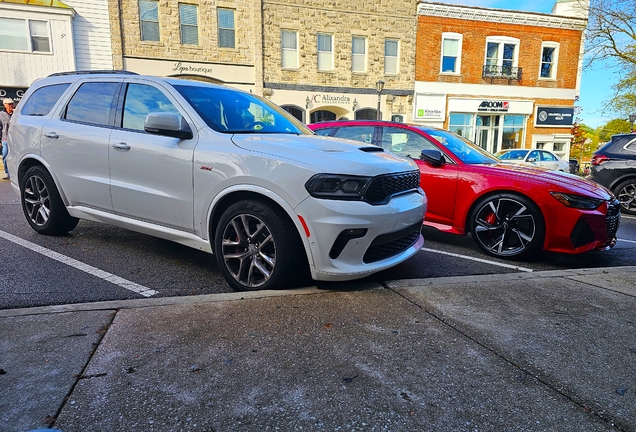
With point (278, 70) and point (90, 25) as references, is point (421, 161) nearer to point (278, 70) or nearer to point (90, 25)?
point (278, 70)

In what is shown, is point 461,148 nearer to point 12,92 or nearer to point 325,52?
point 325,52

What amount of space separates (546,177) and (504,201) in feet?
1.73

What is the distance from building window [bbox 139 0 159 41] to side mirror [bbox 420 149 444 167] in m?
16.6

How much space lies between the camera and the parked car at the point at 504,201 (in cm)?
437

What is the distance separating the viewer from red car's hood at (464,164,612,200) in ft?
14.6

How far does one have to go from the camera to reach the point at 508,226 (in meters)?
4.70

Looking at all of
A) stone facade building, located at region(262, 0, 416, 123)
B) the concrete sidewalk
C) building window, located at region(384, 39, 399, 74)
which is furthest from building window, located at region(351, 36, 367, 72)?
the concrete sidewalk

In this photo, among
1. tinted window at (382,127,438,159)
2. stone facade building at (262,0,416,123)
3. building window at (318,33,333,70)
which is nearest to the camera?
tinted window at (382,127,438,159)

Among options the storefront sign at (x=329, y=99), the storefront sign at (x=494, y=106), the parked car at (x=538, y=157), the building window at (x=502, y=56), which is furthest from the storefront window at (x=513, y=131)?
the parked car at (x=538, y=157)

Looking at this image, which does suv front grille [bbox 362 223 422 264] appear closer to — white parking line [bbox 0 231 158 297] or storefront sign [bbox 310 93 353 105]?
white parking line [bbox 0 231 158 297]

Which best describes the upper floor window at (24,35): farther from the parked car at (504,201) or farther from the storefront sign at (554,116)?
the storefront sign at (554,116)

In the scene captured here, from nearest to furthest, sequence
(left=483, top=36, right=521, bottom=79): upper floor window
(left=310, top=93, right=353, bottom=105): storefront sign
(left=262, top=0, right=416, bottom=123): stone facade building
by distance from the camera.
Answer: (left=262, top=0, right=416, bottom=123): stone facade building
(left=310, top=93, right=353, bottom=105): storefront sign
(left=483, top=36, right=521, bottom=79): upper floor window

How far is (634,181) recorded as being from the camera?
8227 mm

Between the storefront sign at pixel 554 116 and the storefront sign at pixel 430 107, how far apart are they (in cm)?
601
